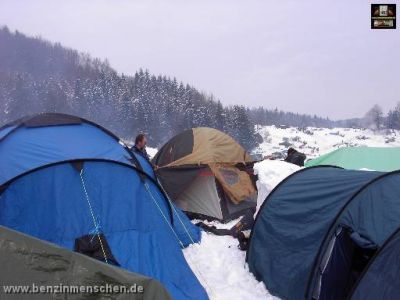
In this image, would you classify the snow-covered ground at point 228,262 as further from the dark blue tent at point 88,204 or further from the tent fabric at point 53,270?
the tent fabric at point 53,270

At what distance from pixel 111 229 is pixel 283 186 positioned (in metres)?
2.73

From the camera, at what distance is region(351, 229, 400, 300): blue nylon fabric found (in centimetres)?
404

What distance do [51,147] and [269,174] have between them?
530 cm

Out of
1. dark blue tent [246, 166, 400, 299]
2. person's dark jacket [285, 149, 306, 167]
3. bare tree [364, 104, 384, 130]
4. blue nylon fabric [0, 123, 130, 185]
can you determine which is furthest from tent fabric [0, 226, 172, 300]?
bare tree [364, 104, 384, 130]

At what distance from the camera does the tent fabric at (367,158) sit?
12.1 meters

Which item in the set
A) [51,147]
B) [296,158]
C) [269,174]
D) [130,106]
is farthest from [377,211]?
[130,106]

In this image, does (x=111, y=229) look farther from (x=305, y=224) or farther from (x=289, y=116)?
(x=289, y=116)

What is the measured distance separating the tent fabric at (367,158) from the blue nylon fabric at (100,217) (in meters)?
8.03

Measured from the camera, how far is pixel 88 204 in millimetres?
5652

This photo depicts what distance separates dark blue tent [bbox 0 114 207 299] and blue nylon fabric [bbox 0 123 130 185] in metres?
0.02

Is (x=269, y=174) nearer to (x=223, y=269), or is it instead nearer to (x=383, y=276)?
(x=223, y=269)

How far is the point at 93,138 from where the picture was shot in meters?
6.73

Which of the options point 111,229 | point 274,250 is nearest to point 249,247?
point 274,250

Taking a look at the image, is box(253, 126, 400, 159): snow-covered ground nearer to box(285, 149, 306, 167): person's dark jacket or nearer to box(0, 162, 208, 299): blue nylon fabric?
box(285, 149, 306, 167): person's dark jacket
